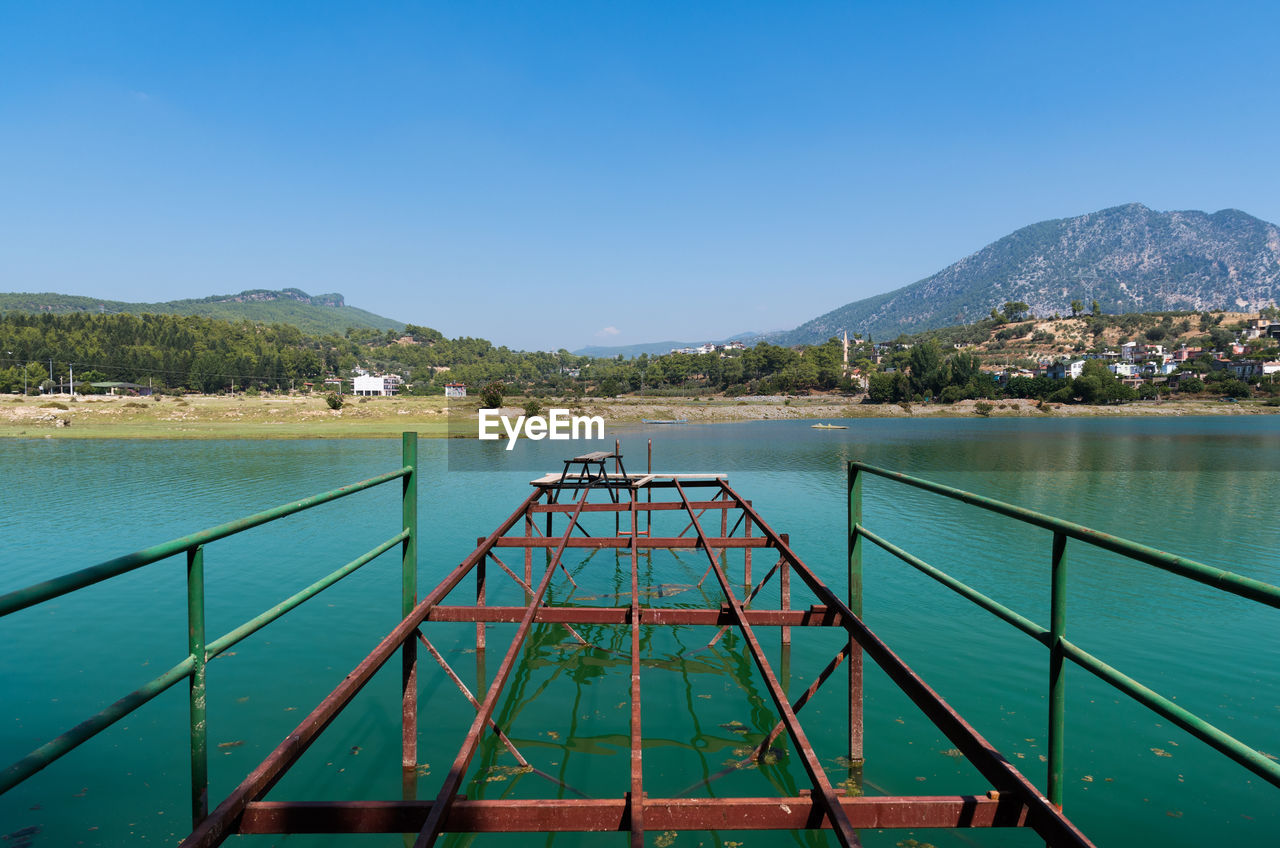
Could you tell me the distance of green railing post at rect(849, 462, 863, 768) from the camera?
5.70 meters

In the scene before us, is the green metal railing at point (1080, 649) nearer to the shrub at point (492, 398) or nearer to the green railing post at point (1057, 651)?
the green railing post at point (1057, 651)

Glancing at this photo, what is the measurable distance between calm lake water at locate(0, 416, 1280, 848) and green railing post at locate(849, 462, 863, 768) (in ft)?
0.85

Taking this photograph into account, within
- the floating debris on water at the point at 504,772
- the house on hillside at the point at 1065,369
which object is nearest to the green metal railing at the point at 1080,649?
the floating debris on water at the point at 504,772

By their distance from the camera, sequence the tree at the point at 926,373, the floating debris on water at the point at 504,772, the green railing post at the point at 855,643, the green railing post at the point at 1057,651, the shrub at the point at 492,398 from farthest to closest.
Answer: the tree at the point at 926,373
the shrub at the point at 492,398
the floating debris on water at the point at 504,772
the green railing post at the point at 855,643
the green railing post at the point at 1057,651

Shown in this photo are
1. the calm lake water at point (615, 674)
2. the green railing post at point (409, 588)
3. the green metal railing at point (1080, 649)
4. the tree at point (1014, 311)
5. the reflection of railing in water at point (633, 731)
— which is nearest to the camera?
the green metal railing at point (1080, 649)

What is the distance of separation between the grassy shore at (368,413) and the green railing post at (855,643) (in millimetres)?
46500

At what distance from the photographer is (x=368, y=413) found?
64.9m

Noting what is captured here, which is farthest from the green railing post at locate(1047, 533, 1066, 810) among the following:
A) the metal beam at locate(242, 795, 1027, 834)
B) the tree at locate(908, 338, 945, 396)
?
the tree at locate(908, 338, 945, 396)

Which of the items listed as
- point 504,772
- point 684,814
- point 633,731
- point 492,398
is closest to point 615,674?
point 504,772

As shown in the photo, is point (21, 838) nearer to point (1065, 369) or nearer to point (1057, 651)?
point (1057, 651)

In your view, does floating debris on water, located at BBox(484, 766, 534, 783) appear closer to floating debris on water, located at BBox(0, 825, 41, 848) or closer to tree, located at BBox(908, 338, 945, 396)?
floating debris on water, located at BBox(0, 825, 41, 848)

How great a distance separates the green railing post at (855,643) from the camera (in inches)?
225

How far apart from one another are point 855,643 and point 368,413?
Answer: 215ft

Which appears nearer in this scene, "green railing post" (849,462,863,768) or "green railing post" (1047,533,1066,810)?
"green railing post" (1047,533,1066,810)
